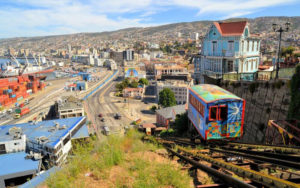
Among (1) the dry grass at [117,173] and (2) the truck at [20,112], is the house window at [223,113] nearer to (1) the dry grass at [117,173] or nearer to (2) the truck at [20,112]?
(1) the dry grass at [117,173]

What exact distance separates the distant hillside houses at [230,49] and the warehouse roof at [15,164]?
710 inches

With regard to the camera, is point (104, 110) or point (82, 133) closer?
point (82, 133)

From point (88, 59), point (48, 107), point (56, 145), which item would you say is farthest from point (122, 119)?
point (88, 59)

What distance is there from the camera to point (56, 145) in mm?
19609

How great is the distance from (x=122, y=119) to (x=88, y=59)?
387ft

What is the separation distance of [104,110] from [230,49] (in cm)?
3797

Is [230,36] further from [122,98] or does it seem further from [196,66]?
[122,98]

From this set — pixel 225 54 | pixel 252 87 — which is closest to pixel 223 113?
pixel 252 87

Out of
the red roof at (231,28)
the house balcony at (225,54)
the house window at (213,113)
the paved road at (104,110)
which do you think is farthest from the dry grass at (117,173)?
the paved road at (104,110)

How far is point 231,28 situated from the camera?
1762 cm

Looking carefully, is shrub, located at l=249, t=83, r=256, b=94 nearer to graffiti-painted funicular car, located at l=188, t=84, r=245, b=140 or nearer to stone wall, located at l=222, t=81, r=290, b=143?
stone wall, located at l=222, t=81, r=290, b=143

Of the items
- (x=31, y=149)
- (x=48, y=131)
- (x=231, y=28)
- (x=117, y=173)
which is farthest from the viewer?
(x=48, y=131)

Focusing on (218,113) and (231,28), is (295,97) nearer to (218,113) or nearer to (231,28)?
(218,113)

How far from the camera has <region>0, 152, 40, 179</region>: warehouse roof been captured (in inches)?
674
